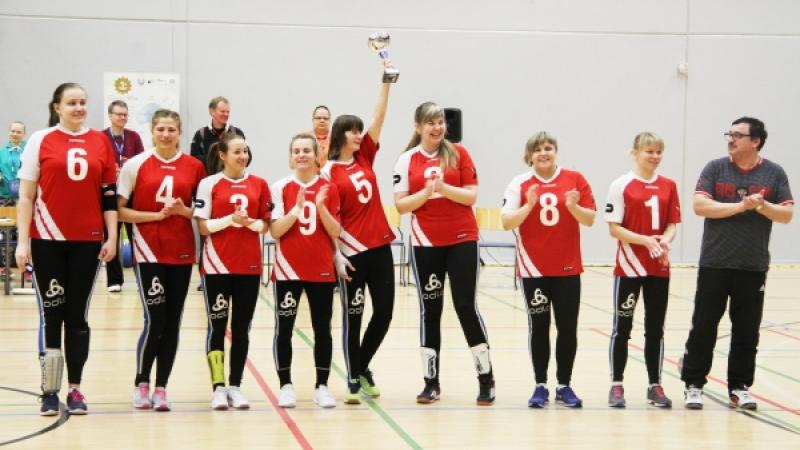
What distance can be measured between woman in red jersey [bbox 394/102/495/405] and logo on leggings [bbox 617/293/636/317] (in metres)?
0.86

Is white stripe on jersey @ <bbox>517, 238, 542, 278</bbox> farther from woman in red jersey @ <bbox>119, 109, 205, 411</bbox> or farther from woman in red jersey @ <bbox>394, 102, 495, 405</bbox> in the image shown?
woman in red jersey @ <bbox>119, 109, 205, 411</bbox>

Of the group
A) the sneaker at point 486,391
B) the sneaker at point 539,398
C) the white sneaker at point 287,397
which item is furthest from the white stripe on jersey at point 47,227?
the sneaker at point 539,398

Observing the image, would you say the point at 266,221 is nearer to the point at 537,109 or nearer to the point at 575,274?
the point at 575,274

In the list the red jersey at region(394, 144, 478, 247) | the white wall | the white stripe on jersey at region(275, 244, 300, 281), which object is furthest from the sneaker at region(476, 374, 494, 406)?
the white wall

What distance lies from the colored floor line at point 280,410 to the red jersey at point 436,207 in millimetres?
1293

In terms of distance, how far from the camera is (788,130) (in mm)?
16734

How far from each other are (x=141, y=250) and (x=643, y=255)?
298 centimetres

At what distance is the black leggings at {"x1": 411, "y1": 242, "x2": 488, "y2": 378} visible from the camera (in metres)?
6.32

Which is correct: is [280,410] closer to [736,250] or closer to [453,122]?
[736,250]

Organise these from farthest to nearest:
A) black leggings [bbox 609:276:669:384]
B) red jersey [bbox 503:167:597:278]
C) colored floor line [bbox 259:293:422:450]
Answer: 1. black leggings [bbox 609:276:669:384]
2. red jersey [bbox 503:167:597:278]
3. colored floor line [bbox 259:293:422:450]

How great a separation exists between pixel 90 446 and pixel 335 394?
1.85 meters

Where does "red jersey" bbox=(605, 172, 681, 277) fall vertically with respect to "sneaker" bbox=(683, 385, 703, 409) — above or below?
above

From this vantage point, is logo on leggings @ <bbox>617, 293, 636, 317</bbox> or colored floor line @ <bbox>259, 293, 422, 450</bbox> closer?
colored floor line @ <bbox>259, 293, 422, 450</bbox>

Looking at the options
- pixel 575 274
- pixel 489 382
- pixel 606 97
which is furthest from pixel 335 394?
pixel 606 97
